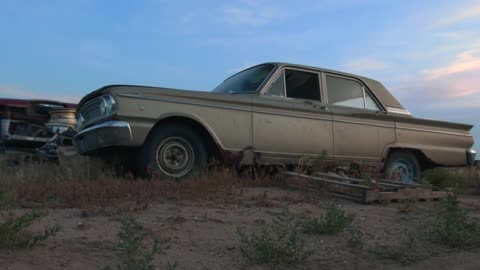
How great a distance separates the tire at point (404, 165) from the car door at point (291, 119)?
54.6 inches

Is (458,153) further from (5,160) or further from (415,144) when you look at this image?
(5,160)

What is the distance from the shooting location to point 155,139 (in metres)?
6.20

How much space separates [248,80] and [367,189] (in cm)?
263

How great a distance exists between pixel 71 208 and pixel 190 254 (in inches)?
67.6

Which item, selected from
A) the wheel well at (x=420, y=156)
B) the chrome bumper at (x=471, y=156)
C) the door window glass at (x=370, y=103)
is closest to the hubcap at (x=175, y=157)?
the door window glass at (x=370, y=103)

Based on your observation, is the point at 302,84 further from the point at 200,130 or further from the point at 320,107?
the point at 200,130

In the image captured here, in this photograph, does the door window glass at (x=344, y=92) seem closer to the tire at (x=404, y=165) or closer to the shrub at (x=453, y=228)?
the tire at (x=404, y=165)

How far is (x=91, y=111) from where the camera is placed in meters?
6.75

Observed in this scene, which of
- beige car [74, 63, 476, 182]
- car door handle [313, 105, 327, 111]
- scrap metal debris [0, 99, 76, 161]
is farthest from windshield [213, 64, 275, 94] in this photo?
scrap metal debris [0, 99, 76, 161]

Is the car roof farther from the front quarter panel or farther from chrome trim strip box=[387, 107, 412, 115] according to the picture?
the front quarter panel

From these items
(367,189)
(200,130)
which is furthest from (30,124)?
(367,189)

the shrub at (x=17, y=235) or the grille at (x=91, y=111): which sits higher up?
the grille at (x=91, y=111)

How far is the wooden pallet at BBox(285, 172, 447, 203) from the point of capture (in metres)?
5.98

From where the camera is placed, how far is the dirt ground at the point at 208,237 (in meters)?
3.49
